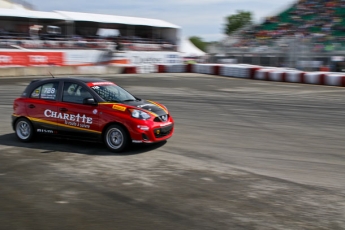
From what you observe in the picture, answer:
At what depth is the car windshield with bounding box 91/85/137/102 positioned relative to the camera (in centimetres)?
816

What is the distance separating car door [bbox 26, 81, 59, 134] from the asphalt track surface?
0.41 m

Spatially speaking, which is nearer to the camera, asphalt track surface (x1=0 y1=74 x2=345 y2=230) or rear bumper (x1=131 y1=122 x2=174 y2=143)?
asphalt track surface (x1=0 y1=74 x2=345 y2=230)

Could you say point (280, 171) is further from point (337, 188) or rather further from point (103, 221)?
point (103, 221)

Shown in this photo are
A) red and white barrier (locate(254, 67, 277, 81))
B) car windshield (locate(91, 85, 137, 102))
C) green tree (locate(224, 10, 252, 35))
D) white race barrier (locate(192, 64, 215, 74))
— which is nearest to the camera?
car windshield (locate(91, 85, 137, 102))

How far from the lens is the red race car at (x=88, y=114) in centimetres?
775

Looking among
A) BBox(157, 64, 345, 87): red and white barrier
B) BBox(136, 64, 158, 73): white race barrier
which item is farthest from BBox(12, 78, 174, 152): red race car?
BBox(136, 64, 158, 73): white race barrier

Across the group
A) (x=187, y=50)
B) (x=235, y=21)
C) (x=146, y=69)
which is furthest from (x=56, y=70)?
(x=235, y=21)

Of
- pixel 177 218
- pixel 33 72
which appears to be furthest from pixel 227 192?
pixel 33 72

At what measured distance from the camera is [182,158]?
7.51 metres

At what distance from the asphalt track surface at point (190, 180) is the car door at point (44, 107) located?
41 cm

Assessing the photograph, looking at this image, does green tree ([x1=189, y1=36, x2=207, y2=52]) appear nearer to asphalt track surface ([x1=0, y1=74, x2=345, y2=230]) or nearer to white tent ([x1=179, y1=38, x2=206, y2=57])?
white tent ([x1=179, y1=38, x2=206, y2=57])

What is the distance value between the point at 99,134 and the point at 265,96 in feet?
35.0

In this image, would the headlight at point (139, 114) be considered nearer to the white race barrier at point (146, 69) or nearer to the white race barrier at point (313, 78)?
the white race barrier at point (313, 78)

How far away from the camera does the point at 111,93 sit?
8.38 m
